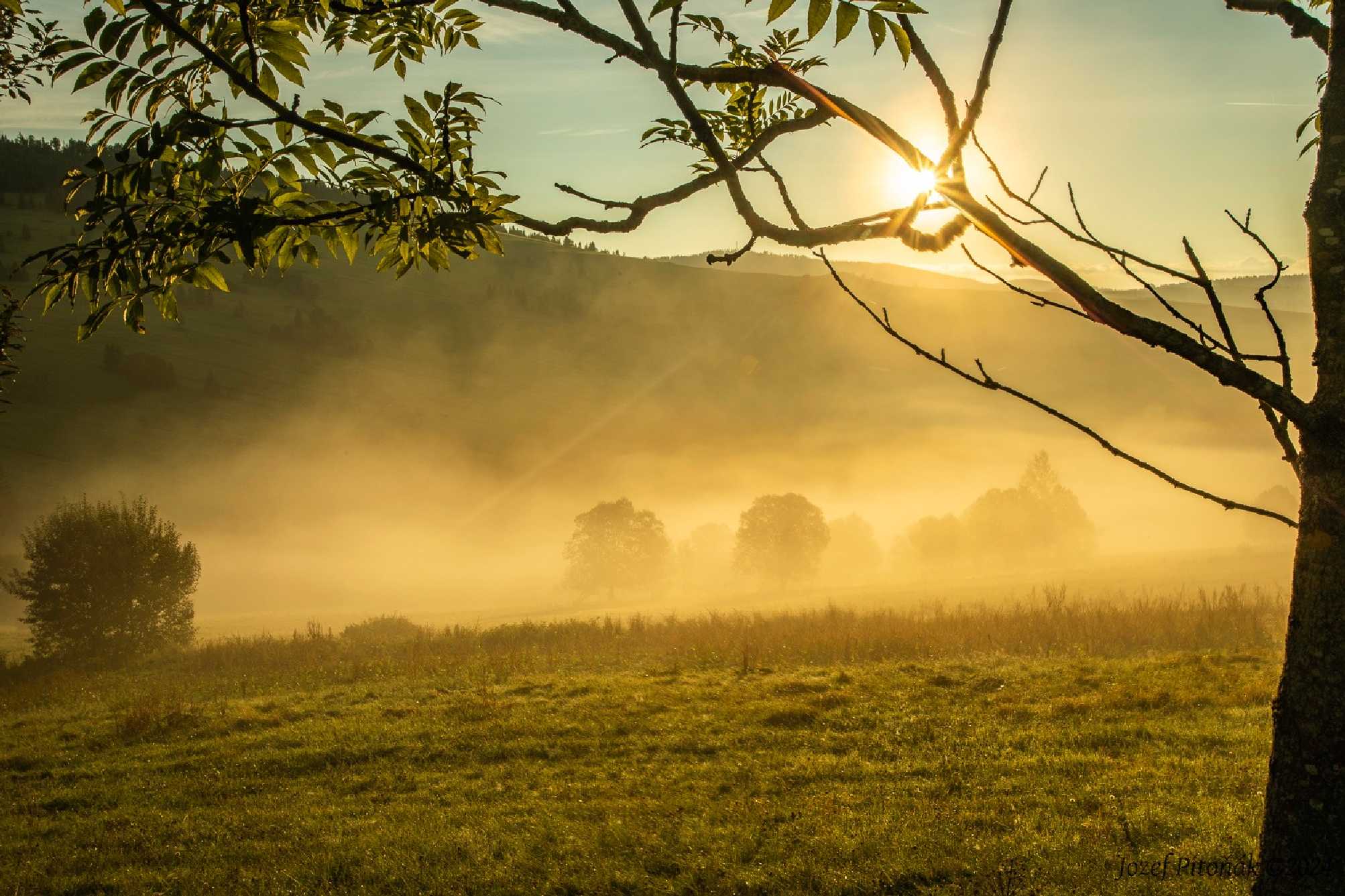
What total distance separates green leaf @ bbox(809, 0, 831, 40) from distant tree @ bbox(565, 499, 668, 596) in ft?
253

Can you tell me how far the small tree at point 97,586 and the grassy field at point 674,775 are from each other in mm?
12477

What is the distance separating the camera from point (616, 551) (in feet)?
262

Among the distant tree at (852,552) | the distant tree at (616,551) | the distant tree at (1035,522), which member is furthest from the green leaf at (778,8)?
the distant tree at (852,552)

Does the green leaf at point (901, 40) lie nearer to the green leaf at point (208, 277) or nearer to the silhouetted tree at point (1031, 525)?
the green leaf at point (208, 277)

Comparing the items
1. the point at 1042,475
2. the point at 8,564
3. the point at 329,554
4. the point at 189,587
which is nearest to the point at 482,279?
the point at 329,554

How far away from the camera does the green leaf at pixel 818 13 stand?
2383 mm

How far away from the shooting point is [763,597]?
73000 millimetres

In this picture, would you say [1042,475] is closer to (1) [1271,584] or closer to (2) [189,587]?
(1) [1271,584]

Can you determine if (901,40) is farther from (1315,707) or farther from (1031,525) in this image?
(1031,525)

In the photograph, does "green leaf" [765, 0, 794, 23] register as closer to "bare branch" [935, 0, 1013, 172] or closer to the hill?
"bare branch" [935, 0, 1013, 172]

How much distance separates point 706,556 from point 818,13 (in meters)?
103

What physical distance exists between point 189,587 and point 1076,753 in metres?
35.4

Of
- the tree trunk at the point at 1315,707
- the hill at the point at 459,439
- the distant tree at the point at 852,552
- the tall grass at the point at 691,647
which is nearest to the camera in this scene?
the tree trunk at the point at 1315,707

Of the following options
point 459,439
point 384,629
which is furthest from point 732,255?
point 459,439
